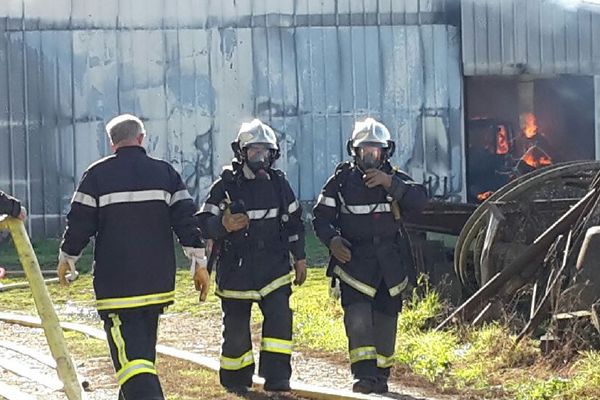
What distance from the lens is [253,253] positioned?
8383 millimetres

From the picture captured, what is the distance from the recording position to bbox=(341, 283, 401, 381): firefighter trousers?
332 inches

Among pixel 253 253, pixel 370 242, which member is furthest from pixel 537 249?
pixel 253 253

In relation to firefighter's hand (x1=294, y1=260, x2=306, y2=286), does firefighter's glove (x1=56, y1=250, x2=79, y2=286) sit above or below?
above

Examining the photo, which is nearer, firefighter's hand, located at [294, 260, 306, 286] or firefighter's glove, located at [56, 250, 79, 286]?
firefighter's glove, located at [56, 250, 79, 286]

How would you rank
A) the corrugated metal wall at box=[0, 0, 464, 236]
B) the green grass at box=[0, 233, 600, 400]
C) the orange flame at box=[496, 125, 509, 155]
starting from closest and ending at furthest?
the green grass at box=[0, 233, 600, 400], the corrugated metal wall at box=[0, 0, 464, 236], the orange flame at box=[496, 125, 509, 155]

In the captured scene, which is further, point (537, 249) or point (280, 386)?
point (537, 249)

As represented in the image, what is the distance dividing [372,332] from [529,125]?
1866cm

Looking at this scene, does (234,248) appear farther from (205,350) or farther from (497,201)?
(497,201)

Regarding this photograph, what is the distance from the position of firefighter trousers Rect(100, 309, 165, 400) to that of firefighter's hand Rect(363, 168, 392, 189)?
1.76 m

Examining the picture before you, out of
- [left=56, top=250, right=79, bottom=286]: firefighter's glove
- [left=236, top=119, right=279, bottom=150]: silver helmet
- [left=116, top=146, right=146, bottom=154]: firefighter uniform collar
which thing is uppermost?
[left=236, top=119, right=279, bottom=150]: silver helmet

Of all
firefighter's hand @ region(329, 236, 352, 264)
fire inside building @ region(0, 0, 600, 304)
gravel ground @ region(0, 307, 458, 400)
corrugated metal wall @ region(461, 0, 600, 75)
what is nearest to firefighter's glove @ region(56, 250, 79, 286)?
gravel ground @ region(0, 307, 458, 400)

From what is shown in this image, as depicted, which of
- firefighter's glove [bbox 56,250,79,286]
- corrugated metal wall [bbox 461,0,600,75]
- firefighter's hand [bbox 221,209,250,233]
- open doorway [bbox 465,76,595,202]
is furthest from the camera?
open doorway [bbox 465,76,595,202]

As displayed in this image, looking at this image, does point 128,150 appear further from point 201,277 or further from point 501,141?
point 501,141

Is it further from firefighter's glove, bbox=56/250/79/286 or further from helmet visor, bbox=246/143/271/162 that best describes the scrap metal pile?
firefighter's glove, bbox=56/250/79/286
